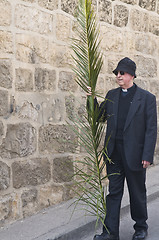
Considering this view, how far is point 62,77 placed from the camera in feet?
15.6

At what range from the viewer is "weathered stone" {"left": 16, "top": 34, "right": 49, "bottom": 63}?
4164mm

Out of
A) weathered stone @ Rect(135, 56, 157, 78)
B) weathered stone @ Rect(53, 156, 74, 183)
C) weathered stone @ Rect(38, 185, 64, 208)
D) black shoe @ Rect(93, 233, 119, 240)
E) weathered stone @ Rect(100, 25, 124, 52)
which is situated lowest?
black shoe @ Rect(93, 233, 119, 240)

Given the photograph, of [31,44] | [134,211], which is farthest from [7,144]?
[134,211]

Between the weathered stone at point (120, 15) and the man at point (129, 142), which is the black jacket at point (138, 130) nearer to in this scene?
the man at point (129, 142)

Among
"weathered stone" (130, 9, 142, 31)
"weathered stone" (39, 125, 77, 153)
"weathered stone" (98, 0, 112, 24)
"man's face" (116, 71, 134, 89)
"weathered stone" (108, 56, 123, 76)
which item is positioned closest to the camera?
"man's face" (116, 71, 134, 89)

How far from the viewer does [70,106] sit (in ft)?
16.0

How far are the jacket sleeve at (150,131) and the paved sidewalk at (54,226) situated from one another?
983 mm

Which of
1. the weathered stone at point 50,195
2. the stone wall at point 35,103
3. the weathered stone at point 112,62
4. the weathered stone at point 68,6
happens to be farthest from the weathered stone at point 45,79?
the weathered stone at point 112,62

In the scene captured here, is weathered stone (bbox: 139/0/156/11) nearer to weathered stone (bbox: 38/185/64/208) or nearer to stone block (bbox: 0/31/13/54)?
stone block (bbox: 0/31/13/54)

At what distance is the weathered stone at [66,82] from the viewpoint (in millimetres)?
4756

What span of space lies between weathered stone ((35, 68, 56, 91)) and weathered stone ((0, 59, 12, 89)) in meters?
0.42

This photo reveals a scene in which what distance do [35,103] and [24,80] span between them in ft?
1.00

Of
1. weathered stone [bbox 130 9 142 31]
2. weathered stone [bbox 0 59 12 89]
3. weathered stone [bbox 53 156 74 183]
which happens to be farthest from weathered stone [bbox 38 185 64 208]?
weathered stone [bbox 130 9 142 31]

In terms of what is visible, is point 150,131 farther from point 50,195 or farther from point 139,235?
point 50,195
